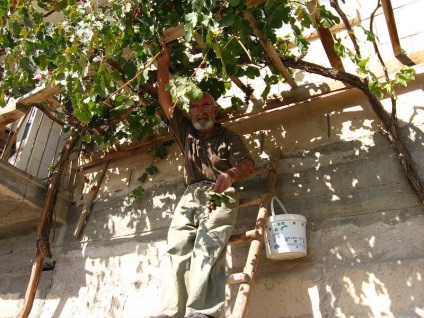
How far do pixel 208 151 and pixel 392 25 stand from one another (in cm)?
151

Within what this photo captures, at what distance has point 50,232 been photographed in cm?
392

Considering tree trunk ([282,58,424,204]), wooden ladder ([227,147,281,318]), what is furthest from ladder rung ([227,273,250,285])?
tree trunk ([282,58,424,204])

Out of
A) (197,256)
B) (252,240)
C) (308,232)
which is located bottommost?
(197,256)

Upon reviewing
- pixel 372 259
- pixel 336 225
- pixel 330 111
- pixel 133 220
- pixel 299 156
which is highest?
pixel 330 111

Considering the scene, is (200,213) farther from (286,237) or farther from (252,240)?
(286,237)

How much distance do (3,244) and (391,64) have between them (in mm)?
3569

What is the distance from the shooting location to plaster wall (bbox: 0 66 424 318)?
260cm

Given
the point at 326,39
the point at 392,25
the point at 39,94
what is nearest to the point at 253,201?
the point at 326,39

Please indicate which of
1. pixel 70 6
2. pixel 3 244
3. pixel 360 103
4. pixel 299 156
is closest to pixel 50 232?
pixel 3 244

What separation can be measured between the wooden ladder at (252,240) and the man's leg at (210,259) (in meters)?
0.09

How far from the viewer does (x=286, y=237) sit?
264 cm

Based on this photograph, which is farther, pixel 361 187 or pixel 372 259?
pixel 361 187

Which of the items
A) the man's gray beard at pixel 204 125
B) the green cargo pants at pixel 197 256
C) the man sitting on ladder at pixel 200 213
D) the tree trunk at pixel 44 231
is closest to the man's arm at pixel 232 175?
the man sitting on ladder at pixel 200 213

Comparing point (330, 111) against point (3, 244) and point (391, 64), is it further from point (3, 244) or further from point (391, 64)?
point (3, 244)
